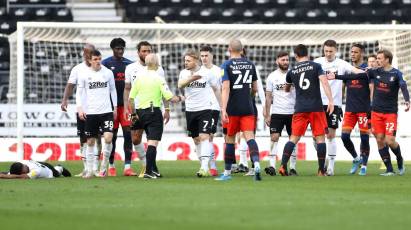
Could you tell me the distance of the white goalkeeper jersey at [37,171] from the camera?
15625 mm

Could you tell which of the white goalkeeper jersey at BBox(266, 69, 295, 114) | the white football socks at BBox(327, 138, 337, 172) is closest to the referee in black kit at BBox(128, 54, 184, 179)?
the white goalkeeper jersey at BBox(266, 69, 295, 114)

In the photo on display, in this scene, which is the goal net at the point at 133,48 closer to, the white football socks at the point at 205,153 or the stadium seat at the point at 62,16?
the stadium seat at the point at 62,16

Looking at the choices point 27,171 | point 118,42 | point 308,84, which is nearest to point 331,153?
point 308,84

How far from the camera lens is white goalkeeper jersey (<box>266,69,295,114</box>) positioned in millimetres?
16938

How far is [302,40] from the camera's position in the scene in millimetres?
25406

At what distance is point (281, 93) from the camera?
16969 millimetres

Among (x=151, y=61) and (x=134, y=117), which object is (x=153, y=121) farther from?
(x=151, y=61)

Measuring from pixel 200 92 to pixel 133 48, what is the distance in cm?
1174

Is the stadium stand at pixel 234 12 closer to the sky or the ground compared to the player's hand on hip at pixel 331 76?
closer to the sky

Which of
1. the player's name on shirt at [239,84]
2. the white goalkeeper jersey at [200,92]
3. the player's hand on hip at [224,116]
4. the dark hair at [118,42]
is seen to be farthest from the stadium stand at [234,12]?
the player's hand on hip at [224,116]

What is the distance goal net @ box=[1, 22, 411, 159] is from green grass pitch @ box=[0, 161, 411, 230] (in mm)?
8209

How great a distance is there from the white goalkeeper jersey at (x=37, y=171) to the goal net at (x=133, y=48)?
235 inches

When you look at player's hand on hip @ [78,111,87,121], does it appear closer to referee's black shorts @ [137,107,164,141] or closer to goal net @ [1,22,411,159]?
referee's black shorts @ [137,107,164,141]

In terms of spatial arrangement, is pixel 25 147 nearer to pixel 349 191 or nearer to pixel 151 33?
pixel 151 33
